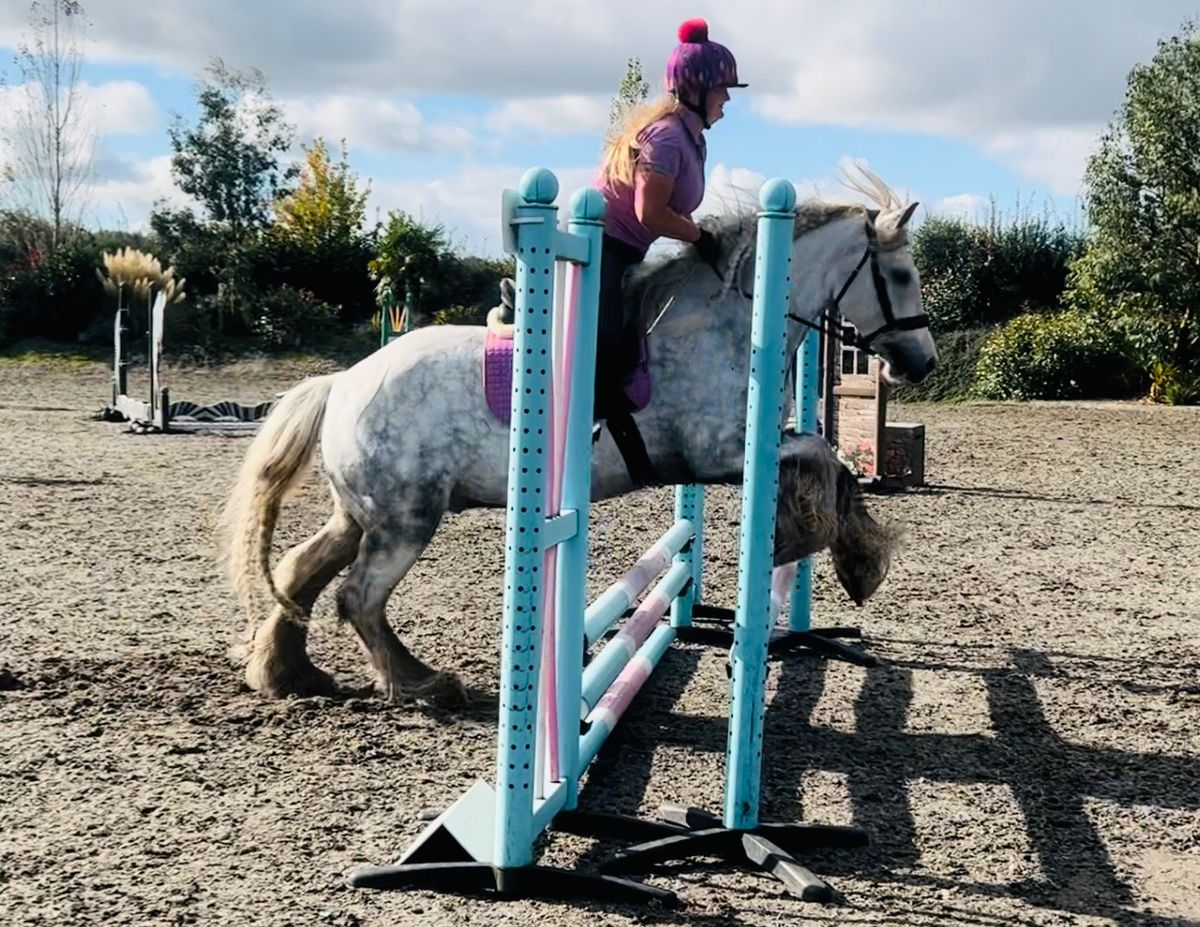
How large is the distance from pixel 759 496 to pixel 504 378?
1.17 metres

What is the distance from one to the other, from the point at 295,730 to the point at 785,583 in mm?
1853

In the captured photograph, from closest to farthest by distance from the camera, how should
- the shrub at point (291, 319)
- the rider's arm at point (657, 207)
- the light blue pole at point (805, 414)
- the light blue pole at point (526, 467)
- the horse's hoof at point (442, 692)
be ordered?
the light blue pole at point (526, 467), the rider's arm at point (657, 207), the horse's hoof at point (442, 692), the light blue pole at point (805, 414), the shrub at point (291, 319)

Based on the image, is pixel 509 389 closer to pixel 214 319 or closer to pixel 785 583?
pixel 785 583

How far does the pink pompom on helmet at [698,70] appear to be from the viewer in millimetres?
3998

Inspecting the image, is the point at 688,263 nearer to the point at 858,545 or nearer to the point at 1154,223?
the point at 858,545

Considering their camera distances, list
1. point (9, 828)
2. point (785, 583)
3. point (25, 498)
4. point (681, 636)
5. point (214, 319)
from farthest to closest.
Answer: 1. point (214, 319)
2. point (25, 498)
3. point (681, 636)
4. point (785, 583)
5. point (9, 828)

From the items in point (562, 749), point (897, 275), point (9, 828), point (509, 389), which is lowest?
point (9, 828)

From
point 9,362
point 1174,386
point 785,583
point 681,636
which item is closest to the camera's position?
point 785,583

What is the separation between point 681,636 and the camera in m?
5.70

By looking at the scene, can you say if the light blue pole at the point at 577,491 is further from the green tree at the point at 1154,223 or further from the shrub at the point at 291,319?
the shrub at the point at 291,319

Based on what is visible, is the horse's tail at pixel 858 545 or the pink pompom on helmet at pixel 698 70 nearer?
the pink pompom on helmet at pixel 698 70

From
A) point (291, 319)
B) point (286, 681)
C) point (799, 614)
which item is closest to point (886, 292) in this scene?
point (799, 614)

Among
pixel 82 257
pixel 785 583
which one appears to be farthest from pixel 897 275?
pixel 82 257

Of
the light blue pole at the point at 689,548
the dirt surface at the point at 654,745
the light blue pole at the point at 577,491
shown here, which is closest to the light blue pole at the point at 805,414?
the dirt surface at the point at 654,745
